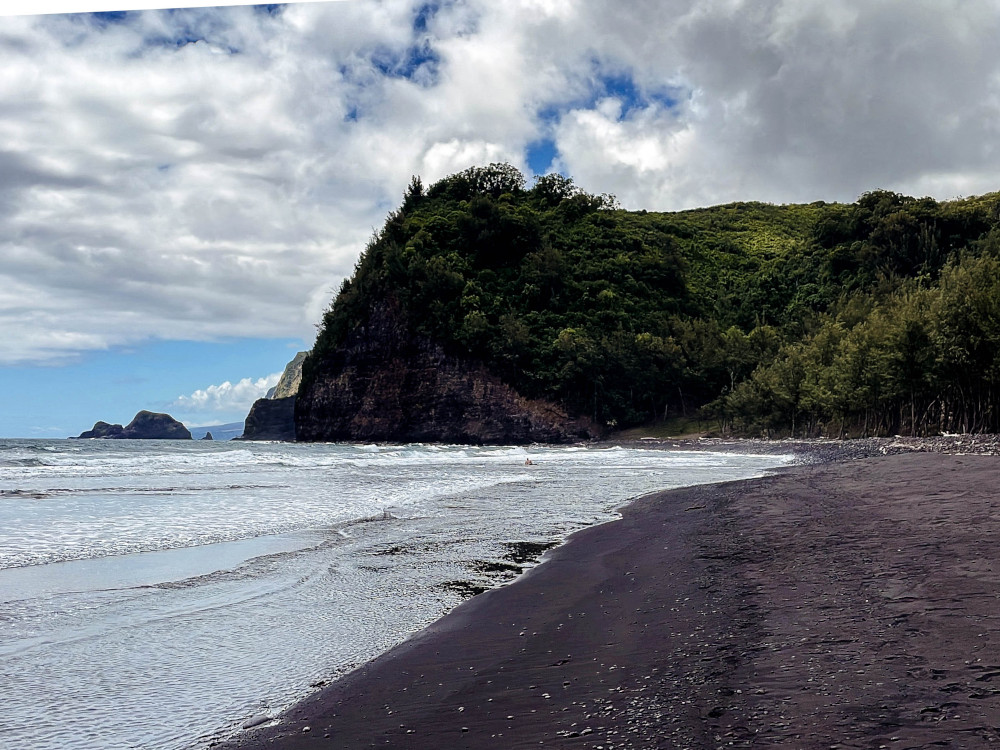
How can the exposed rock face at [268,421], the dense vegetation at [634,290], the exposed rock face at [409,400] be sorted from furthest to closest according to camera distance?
the exposed rock face at [268,421]
the exposed rock face at [409,400]
the dense vegetation at [634,290]

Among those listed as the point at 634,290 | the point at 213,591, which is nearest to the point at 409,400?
the point at 634,290

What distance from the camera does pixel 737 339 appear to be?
3676 inches

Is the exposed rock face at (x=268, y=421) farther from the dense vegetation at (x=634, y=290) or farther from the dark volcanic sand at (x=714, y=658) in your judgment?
the dark volcanic sand at (x=714, y=658)

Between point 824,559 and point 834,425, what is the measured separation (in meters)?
61.5

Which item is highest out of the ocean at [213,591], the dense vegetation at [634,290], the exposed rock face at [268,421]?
the dense vegetation at [634,290]

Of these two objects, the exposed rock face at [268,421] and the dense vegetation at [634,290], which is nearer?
the dense vegetation at [634,290]

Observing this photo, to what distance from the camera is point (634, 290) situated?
10819 centimetres

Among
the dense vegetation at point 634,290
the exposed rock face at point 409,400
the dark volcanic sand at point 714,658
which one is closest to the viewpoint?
the dark volcanic sand at point 714,658

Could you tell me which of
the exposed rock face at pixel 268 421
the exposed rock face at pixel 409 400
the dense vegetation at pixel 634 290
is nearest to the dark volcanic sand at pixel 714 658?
the dense vegetation at pixel 634 290

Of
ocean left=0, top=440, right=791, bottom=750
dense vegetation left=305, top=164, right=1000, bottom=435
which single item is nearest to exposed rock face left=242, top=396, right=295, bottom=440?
dense vegetation left=305, top=164, right=1000, bottom=435

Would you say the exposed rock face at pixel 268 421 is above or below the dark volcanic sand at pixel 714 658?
above

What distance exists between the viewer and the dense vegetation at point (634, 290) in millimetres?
91312

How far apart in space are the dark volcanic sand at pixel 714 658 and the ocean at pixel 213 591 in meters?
0.59

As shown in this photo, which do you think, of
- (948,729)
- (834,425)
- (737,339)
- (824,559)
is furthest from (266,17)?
(737,339)
